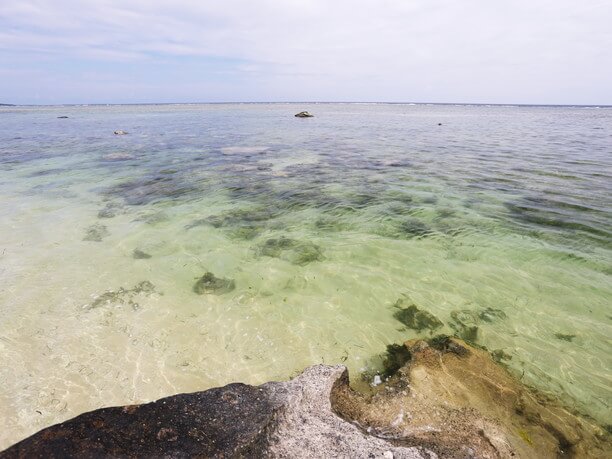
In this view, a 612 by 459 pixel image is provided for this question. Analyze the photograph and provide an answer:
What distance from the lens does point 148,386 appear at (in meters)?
4.62

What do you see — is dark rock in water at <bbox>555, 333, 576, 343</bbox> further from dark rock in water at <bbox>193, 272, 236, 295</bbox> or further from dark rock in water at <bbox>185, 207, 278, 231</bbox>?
dark rock in water at <bbox>185, 207, 278, 231</bbox>

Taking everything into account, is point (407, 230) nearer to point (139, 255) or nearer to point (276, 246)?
point (276, 246)

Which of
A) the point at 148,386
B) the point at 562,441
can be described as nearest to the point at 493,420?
the point at 562,441

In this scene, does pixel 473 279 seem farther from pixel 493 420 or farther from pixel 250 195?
pixel 250 195

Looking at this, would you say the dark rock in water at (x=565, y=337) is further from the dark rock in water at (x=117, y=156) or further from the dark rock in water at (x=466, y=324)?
the dark rock in water at (x=117, y=156)

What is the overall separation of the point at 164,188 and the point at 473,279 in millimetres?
11426

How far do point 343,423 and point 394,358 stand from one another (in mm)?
1889

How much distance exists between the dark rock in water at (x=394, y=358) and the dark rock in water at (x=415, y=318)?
67 centimetres

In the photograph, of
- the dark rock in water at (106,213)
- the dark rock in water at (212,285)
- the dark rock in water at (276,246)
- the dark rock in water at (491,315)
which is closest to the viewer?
the dark rock in water at (491,315)

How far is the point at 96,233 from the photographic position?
30.3 ft

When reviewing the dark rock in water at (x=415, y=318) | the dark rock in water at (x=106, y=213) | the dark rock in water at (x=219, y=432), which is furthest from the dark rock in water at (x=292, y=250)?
the dark rock in water at (x=106, y=213)

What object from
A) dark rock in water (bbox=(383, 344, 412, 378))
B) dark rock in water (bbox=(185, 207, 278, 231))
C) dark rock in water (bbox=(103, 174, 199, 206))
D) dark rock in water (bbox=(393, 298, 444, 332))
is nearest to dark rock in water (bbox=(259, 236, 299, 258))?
dark rock in water (bbox=(185, 207, 278, 231))

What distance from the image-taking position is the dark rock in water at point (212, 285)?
679cm

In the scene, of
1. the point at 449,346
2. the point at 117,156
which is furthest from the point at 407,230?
the point at 117,156
